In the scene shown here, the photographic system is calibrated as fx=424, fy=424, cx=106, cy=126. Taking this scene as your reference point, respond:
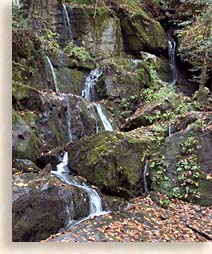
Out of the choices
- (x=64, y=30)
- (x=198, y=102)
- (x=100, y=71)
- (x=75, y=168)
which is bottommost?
(x=75, y=168)

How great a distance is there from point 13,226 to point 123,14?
1.93m

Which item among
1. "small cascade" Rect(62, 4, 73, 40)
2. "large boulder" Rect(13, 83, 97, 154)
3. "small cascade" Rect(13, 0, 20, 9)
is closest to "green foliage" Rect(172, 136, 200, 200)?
"large boulder" Rect(13, 83, 97, 154)

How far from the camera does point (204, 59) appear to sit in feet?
10.9

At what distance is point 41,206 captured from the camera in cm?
277

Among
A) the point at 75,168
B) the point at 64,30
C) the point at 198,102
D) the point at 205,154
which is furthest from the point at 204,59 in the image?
the point at 75,168

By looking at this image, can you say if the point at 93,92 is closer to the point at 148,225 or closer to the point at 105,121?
the point at 105,121

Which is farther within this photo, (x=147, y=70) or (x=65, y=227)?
(x=147, y=70)

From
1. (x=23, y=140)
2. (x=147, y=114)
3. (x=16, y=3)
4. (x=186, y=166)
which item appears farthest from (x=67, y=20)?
(x=186, y=166)

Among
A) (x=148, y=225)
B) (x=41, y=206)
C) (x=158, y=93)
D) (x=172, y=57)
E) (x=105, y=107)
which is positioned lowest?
(x=148, y=225)

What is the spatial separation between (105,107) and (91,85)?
207 millimetres

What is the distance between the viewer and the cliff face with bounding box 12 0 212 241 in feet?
9.71

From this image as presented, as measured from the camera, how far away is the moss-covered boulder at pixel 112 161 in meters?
3.02

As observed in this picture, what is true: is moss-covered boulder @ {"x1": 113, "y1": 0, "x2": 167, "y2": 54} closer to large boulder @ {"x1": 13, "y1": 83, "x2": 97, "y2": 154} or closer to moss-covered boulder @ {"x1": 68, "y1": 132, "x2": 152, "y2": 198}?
large boulder @ {"x1": 13, "y1": 83, "x2": 97, "y2": 154}

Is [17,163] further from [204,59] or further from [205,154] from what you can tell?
[204,59]
